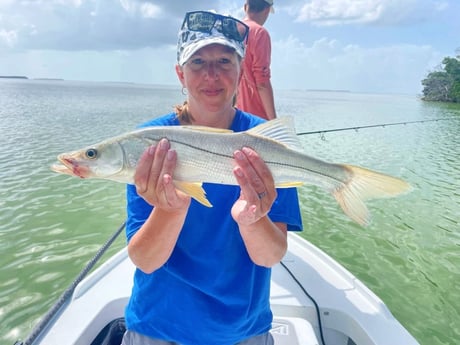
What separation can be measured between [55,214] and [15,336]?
150 inches

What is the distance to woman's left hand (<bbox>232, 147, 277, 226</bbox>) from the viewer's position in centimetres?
190

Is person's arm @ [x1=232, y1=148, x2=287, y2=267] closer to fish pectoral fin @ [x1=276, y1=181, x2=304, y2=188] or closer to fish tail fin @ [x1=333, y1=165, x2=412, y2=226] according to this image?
fish pectoral fin @ [x1=276, y1=181, x2=304, y2=188]

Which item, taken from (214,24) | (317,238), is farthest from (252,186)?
(317,238)

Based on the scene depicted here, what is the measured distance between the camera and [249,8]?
15.5 feet

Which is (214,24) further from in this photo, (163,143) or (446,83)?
(446,83)

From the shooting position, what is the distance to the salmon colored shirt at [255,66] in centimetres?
447

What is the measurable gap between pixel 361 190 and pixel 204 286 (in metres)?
1.09

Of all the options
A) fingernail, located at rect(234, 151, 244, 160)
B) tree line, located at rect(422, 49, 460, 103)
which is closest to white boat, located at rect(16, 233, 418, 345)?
fingernail, located at rect(234, 151, 244, 160)

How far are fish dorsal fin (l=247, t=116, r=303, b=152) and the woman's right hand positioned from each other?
0.54 meters

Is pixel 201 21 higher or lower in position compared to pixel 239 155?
higher

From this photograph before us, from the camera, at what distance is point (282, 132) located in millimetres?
2086

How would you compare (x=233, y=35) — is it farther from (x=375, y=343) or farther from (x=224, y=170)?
(x=375, y=343)

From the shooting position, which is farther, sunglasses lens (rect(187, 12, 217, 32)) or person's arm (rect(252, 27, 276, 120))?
person's arm (rect(252, 27, 276, 120))

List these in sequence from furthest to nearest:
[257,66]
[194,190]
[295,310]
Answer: [257,66] → [295,310] → [194,190]
